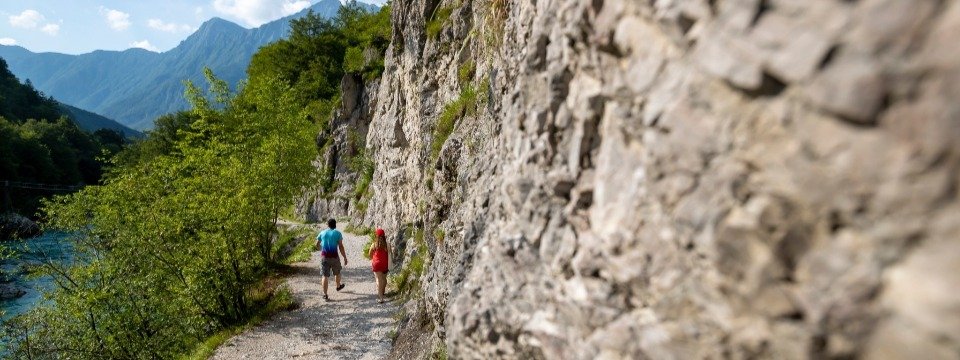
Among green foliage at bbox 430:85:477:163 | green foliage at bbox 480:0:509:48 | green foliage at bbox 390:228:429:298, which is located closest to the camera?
green foliage at bbox 480:0:509:48

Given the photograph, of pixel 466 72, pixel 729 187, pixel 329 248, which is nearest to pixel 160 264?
pixel 329 248

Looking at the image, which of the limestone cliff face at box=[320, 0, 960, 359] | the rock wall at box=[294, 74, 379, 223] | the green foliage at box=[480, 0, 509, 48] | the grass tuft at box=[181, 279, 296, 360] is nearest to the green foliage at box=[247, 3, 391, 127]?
the rock wall at box=[294, 74, 379, 223]

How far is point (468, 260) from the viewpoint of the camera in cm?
564

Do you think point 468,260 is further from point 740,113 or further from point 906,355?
point 906,355

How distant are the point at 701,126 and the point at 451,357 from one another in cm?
333

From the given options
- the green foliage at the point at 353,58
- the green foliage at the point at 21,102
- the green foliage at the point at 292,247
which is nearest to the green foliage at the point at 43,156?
the green foliage at the point at 21,102

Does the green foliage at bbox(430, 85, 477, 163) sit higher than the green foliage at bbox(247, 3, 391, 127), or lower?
lower

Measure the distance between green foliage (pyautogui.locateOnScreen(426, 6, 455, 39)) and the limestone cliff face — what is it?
41.6 ft

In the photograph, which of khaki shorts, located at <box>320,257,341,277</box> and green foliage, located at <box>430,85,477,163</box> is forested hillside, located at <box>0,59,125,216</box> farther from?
green foliage, located at <box>430,85,477,163</box>

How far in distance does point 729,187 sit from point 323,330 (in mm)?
10563

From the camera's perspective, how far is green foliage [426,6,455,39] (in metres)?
16.8

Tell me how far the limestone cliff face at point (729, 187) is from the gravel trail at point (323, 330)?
6410 millimetres

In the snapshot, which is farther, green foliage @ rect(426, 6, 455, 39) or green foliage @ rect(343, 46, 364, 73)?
green foliage @ rect(343, 46, 364, 73)

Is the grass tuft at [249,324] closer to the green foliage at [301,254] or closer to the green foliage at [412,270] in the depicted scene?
the green foliage at [412,270]
